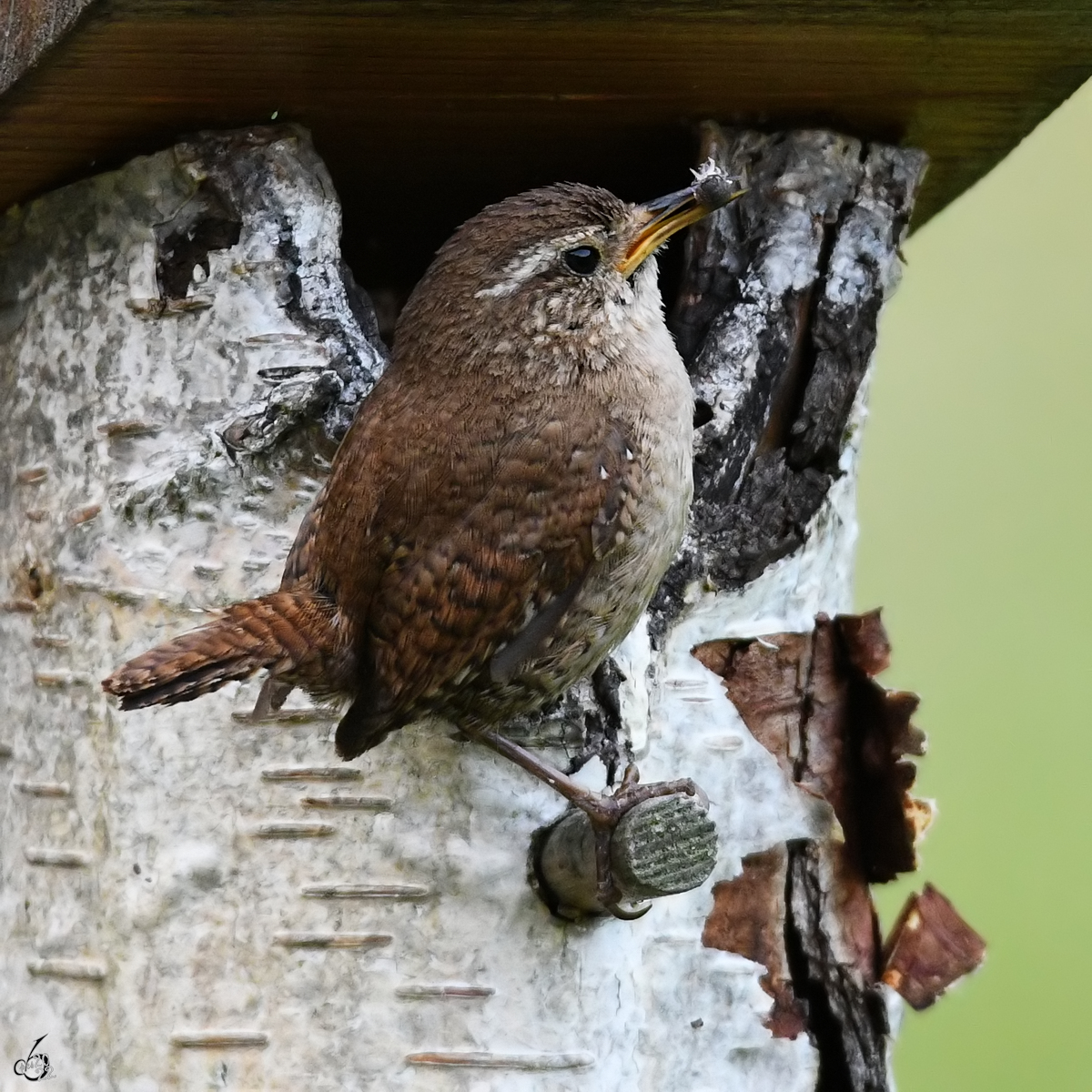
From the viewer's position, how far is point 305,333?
8.39 feet

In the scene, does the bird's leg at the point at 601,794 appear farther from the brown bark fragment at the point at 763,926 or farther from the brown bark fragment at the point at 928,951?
the brown bark fragment at the point at 928,951

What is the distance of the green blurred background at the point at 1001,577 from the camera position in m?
4.45

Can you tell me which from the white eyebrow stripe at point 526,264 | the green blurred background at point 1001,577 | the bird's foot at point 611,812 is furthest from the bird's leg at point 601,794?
the green blurred background at point 1001,577

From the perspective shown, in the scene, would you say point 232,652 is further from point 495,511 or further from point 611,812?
point 611,812

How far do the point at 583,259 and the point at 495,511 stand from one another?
492 millimetres

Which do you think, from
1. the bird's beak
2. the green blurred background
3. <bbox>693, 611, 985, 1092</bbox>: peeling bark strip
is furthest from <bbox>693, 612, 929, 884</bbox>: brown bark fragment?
the green blurred background

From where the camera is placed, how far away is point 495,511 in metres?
2.24

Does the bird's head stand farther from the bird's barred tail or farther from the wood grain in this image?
the bird's barred tail

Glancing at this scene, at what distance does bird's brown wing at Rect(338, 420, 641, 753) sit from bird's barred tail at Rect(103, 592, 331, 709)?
97mm

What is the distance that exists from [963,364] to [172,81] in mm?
3356

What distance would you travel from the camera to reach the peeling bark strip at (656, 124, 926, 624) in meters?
2.66

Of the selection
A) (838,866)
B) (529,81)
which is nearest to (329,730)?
(838,866)

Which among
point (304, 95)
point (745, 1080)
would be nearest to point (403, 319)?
point (304, 95)

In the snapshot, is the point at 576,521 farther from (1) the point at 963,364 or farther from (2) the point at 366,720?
(1) the point at 963,364
